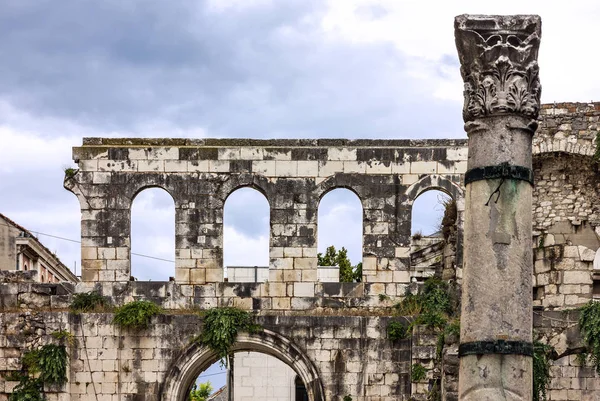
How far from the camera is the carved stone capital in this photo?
1490cm

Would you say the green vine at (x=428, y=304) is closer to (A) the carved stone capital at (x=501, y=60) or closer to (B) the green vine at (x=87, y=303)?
(B) the green vine at (x=87, y=303)

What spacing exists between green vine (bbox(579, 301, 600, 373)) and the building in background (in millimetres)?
20351

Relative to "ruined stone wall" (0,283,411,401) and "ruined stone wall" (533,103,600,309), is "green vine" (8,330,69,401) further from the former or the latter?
"ruined stone wall" (533,103,600,309)

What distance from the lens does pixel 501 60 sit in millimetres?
14945

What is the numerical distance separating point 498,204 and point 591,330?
32.0ft

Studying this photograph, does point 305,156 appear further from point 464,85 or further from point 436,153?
point 464,85

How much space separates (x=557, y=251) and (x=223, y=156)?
800 centimetres

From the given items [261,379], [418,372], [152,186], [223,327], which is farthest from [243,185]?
[261,379]

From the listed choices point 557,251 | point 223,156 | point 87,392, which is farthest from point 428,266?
point 87,392

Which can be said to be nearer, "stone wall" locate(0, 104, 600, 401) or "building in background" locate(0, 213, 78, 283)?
"stone wall" locate(0, 104, 600, 401)

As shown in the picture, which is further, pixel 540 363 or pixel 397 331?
pixel 397 331

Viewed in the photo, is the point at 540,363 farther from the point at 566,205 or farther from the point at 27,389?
the point at 27,389

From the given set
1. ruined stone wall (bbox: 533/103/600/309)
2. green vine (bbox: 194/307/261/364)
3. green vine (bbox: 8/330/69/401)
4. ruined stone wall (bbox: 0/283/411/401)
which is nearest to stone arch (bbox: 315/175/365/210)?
ruined stone wall (bbox: 0/283/411/401)

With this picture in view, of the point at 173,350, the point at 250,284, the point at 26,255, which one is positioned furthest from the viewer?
the point at 26,255
